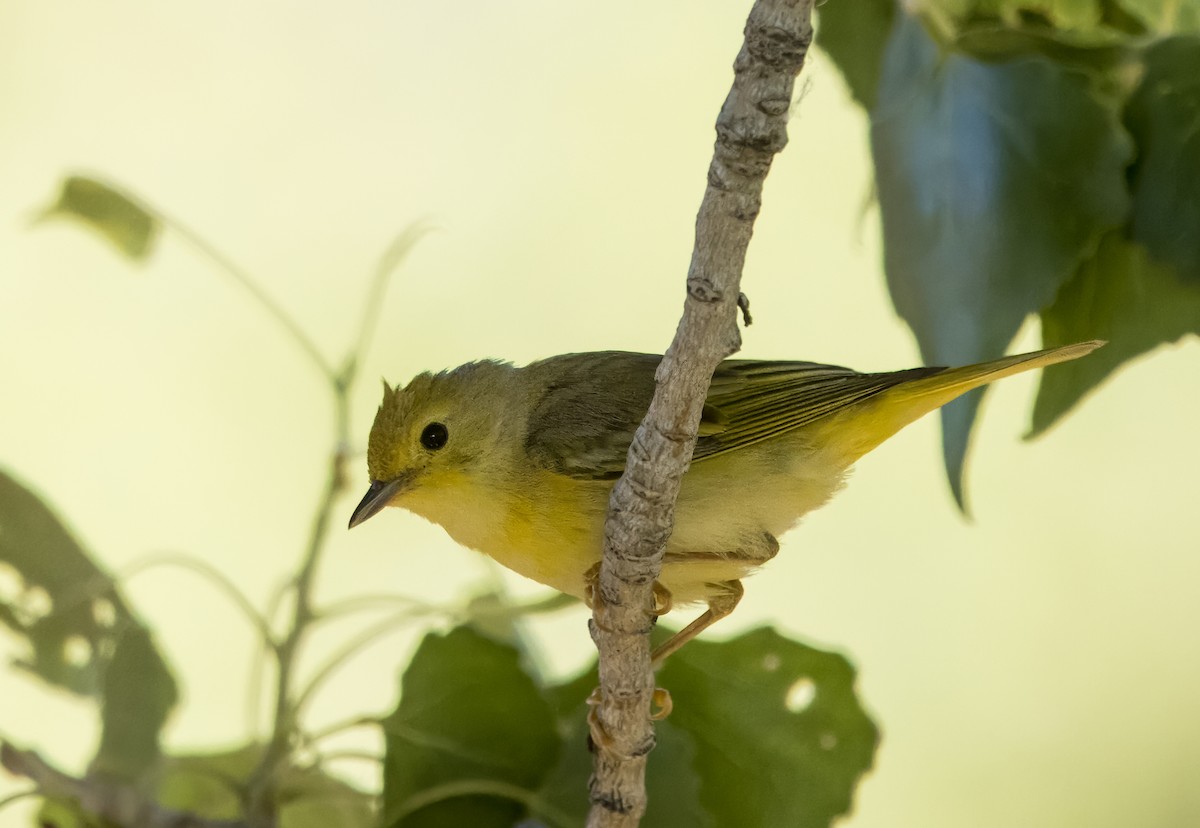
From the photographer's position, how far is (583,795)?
1.39 m

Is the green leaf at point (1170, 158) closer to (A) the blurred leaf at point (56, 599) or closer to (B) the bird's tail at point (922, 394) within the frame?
(B) the bird's tail at point (922, 394)

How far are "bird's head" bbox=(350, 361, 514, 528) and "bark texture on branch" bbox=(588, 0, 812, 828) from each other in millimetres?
367

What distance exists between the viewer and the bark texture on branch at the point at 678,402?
2.75 feet

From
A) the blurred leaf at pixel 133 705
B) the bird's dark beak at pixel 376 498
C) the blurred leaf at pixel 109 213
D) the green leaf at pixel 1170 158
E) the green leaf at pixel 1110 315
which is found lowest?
the blurred leaf at pixel 133 705

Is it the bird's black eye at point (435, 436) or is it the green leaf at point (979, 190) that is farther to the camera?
the bird's black eye at point (435, 436)

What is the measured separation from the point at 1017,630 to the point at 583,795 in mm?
1502

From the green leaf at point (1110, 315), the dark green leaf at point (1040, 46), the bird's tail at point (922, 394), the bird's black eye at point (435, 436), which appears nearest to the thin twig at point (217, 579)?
the bird's black eye at point (435, 436)

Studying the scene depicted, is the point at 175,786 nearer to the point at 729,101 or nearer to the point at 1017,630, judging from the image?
the point at 729,101

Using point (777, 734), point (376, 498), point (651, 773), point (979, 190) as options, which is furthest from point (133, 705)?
point (979, 190)

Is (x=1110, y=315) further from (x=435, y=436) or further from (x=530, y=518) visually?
(x=435, y=436)

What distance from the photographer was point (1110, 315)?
1.38 metres

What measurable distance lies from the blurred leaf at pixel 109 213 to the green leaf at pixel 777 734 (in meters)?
0.93

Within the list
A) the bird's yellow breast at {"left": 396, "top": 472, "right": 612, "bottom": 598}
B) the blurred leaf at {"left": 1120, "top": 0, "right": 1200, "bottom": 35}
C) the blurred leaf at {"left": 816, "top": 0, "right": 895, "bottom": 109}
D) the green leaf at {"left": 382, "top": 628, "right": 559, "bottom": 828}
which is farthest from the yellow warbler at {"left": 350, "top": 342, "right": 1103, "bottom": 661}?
the blurred leaf at {"left": 1120, "top": 0, "right": 1200, "bottom": 35}

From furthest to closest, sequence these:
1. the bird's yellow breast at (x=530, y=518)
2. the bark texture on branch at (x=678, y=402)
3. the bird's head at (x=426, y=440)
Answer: the bird's head at (x=426, y=440)
the bird's yellow breast at (x=530, y=518)
the bark texture on branch at (x=678, y=402)
